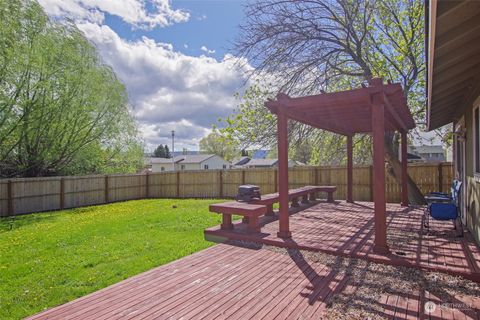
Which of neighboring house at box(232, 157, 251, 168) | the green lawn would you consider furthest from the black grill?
neighboring house at box(232, 157, 251, 168)

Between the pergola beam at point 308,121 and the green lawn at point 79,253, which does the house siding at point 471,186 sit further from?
the green lawn at point 79,253

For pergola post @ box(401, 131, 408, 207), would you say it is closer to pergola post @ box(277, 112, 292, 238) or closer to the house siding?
the house siding

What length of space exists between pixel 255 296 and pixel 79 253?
149 inches

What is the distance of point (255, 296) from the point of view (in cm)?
297

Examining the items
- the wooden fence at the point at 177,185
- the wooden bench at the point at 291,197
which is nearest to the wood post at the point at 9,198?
the wooden fence at the point at 177,185

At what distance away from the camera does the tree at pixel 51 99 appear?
11664mm

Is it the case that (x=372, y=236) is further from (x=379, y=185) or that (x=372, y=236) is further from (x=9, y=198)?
A: (x=9, y=198)

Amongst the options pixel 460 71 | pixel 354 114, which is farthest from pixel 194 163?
pixel 460 71

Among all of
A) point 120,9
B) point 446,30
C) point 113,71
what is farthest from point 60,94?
point 446,30

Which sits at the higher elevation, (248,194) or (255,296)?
(248,194)

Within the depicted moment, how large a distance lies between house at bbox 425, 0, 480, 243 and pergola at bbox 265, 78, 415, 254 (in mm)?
596

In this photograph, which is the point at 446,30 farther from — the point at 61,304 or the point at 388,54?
the point at 388,54

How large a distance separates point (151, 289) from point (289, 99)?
3494mm

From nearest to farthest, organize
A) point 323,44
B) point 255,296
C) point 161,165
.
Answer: point 255,296
point 323,44
point 161,165
